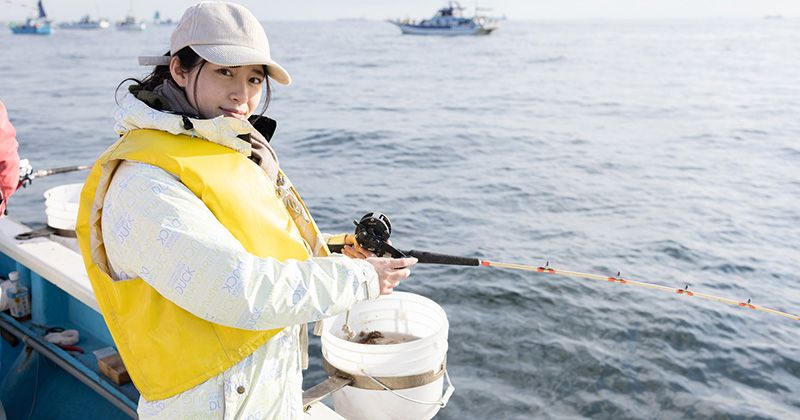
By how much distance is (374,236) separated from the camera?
2.67 m

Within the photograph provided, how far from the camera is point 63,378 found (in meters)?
3.82

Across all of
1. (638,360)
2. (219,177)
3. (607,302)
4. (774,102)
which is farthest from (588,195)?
(774,102)

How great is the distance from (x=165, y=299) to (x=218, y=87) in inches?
24.7

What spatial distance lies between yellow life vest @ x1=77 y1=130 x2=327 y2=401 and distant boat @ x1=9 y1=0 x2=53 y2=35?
358 feet

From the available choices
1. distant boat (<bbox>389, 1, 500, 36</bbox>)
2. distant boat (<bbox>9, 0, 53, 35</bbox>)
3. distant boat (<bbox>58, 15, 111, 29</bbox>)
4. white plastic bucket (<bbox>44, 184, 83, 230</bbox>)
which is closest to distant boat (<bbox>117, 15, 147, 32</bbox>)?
distant boat (<bbox>58, 15, 111, 29</bbox>)

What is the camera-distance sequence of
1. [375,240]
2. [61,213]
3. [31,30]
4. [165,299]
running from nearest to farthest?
1. [165,299]
2. [375,240]
3. [61,213]
4. [31,30]

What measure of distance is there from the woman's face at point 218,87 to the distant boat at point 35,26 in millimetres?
109051

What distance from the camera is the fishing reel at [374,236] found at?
2.64 meters

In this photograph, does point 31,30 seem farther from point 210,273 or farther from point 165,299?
point 210,273

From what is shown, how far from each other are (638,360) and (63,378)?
16.2ft

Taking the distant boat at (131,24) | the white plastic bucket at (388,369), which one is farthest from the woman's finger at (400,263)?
the distant boat at (131,24)

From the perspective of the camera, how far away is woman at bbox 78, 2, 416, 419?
5.46 feet

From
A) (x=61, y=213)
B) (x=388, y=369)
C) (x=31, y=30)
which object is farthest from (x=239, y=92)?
(x=31, y=30)

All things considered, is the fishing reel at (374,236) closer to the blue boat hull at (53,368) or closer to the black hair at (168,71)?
the black hair at (168,71)
